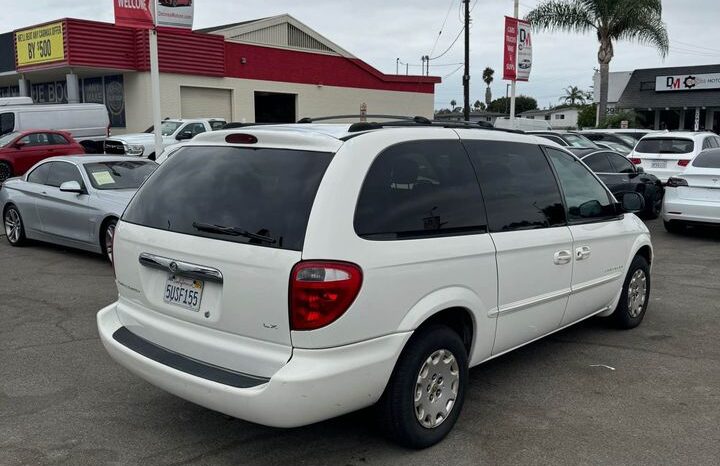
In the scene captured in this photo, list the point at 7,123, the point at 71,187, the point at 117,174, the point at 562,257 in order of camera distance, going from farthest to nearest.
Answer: the point at 7,123, the point at 117,174, the point at 71,187, the point at 562,257

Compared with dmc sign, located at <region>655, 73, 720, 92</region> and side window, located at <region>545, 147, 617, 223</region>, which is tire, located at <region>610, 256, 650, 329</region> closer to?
side window, located at <region>545, 147, 617, 223</region>

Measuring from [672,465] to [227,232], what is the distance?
265 centimetres

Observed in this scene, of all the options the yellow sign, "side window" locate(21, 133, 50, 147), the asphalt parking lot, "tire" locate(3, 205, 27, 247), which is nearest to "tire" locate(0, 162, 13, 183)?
"side window" locate(21, 133, 50, 147)

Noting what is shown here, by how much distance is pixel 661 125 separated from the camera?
41562 millimetres

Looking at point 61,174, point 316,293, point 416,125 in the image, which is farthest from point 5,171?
point 316,293

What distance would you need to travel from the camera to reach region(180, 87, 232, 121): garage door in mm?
28500

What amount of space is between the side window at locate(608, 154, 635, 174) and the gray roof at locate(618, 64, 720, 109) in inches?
1146

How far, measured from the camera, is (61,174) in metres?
9.79

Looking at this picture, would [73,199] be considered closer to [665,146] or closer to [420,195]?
[420,195]

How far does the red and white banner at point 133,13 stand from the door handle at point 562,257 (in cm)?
1009

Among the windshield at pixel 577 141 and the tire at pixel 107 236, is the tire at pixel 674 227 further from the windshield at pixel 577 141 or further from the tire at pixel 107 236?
the tire at pixel 107 236

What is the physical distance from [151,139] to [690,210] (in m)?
14.4

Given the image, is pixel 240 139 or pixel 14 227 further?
pixel 14 227

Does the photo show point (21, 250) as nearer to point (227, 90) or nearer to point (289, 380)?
point (289, 380)
